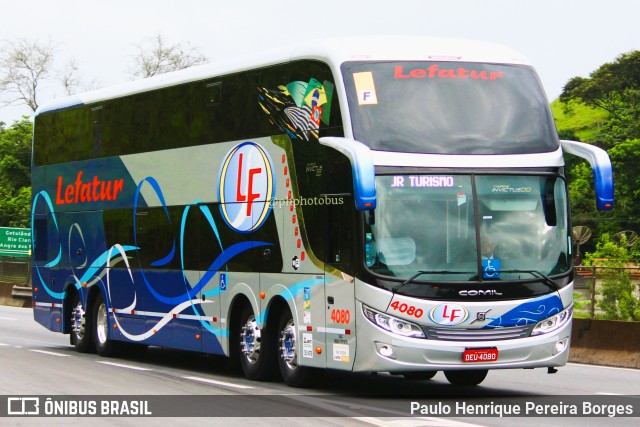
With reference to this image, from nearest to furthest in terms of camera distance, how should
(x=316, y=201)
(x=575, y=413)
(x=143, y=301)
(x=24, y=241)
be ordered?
1. (x=575, y=413)
2. (x=316, y=201)
3. (x=143, y=301)
4. (x=24, y=241)

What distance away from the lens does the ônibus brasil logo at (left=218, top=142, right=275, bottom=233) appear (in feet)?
56.7

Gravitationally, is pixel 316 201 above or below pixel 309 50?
below

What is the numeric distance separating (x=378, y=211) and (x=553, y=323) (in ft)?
Answer: 7.67

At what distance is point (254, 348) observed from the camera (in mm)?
17594

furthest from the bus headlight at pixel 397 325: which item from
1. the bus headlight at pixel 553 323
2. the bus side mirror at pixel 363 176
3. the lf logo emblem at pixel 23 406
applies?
the lf logo emblem at pixel 23 406

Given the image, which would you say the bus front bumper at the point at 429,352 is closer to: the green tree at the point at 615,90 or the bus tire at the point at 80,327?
the bus tire at the point at 80,327

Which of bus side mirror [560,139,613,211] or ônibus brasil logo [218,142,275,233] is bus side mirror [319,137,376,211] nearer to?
bus side mirror [560,139,613,211]

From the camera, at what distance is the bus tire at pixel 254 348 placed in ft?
56.7

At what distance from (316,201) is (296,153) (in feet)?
2.70

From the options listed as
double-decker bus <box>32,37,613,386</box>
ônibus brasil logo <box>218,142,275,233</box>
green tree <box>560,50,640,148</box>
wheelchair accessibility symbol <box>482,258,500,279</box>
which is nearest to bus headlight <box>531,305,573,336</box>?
double-decker bus <box>32,37,613,386</box>

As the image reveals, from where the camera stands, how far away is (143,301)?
68.8 feet

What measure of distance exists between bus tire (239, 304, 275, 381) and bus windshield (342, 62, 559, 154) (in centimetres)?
349

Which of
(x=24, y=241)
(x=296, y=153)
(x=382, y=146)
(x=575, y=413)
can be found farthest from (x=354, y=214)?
(x=24, y=241)

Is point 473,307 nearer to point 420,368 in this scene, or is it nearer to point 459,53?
point 420,368
